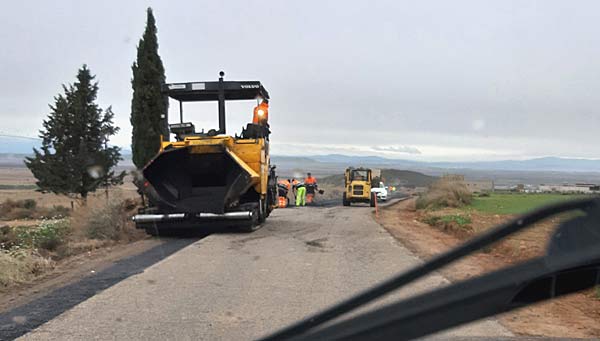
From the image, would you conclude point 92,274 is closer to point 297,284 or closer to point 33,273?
point 33,273

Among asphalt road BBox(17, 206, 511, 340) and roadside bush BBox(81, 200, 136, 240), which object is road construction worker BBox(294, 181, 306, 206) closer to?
roadside bush BBox(81, 200, 136, 240)

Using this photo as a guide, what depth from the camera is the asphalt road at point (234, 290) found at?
18.3ft

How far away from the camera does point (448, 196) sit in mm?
26906

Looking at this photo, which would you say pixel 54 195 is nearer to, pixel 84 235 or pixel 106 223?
pixel 84 235

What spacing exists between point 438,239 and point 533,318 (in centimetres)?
806

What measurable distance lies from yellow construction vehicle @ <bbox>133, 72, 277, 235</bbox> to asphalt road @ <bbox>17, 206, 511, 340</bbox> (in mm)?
1074

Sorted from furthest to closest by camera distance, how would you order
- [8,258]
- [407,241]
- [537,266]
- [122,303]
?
[407,241], [8,258], [122,303], [537,266]

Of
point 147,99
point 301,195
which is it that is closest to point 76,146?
point 147,99

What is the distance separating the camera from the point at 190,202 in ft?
44.9

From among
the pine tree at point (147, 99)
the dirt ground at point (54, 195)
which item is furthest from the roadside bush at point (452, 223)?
the pine tree at point (147, 99)

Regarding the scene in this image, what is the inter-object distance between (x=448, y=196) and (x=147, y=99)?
48.1ft

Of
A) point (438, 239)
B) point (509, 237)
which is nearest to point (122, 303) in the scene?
point (509, 237)

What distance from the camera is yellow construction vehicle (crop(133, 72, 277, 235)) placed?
1326cm

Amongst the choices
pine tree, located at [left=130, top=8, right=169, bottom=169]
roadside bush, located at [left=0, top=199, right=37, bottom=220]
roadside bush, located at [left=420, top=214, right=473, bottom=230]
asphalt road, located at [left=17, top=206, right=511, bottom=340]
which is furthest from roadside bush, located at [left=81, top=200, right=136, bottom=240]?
roadside bush, located at [left=0, top=199, right=37, bottom=220]
